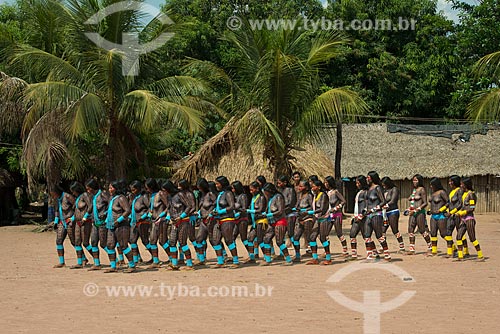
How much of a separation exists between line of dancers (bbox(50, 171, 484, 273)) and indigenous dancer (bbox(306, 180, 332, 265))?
0.7 inches

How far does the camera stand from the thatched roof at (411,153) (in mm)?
28453

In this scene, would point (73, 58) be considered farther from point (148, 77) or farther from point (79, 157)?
point (79, 157)

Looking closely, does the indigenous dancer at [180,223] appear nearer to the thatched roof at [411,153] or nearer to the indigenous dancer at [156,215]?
the indigenous dancer at [156,215]

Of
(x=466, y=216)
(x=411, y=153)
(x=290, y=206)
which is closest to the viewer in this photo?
(x=466, y=216)

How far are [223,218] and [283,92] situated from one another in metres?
5.81

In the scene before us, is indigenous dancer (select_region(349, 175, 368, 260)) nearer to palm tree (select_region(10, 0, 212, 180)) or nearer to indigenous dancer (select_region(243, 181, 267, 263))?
indigenous dancer (select_region(243, 181, 267, 263))

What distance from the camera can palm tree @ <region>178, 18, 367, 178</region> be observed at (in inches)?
714

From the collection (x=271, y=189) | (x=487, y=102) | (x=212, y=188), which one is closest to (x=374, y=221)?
(x=271, y=189)

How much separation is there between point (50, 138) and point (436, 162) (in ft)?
49.9

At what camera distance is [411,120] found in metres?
33.3

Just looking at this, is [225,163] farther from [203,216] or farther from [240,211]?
[203,216]

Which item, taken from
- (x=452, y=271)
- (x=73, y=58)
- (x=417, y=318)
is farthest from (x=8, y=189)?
(x=417, y=318)

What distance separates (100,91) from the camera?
62.7 feet

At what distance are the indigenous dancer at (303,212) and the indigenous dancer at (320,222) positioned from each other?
0.26 feet
